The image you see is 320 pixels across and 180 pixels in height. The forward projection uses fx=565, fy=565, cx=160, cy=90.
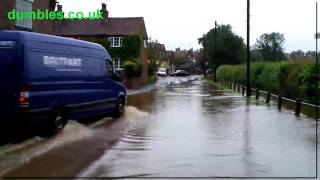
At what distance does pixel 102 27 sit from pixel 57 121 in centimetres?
4993

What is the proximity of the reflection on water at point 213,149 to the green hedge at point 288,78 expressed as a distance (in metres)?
4.69

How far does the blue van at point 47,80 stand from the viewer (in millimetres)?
12062

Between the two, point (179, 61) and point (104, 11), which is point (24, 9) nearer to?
point (104, 11)

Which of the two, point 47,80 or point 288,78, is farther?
point 288,78

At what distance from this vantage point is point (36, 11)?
33781 mm

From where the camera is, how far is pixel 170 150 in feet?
37.4

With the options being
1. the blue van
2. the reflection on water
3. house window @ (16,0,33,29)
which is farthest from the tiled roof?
the blue van

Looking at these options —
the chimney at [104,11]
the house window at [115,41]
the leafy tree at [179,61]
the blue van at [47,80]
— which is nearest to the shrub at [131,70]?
the house window at [115,41]

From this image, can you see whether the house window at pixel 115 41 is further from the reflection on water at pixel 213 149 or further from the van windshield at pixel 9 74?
the van windshield at pixel 9 74

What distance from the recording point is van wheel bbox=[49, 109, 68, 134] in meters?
13.4

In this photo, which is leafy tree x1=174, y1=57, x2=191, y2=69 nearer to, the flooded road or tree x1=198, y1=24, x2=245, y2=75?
tree x1=198, y1=24, x2=245, y2=75

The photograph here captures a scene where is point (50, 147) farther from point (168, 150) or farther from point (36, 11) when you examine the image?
point (36, 11)

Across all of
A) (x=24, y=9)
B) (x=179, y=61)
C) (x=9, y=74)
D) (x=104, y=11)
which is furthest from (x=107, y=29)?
(x=179, y=61)

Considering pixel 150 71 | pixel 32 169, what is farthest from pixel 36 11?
pixel 150 71
